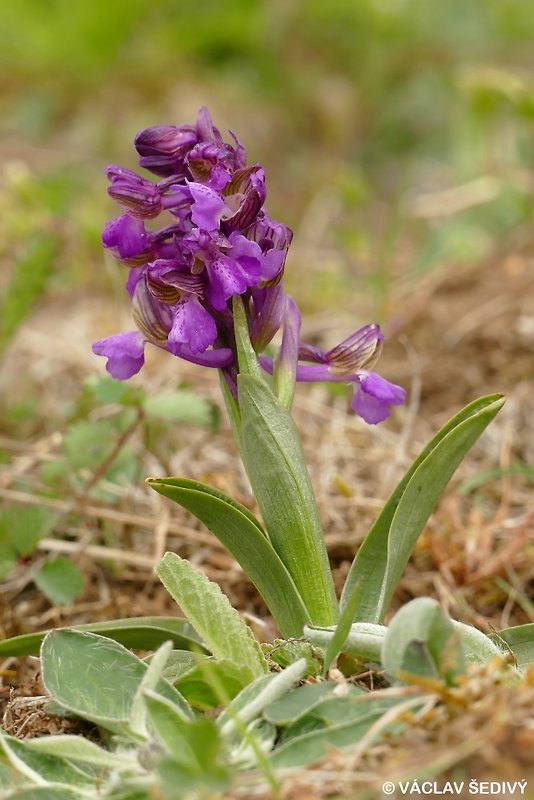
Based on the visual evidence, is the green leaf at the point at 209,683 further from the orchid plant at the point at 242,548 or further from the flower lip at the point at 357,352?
the flower lip at the point at 357,352

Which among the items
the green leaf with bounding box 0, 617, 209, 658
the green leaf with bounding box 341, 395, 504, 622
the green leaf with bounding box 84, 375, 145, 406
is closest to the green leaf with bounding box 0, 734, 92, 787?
the green leaf with bounding box 0, 617, 209, 658

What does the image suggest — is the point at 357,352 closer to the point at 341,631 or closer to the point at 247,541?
the point at 247,541

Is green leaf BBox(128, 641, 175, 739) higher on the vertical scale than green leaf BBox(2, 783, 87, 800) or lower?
higher

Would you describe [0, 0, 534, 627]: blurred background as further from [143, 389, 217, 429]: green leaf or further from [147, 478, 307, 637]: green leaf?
[147, 478, 307, 637]: green leaf

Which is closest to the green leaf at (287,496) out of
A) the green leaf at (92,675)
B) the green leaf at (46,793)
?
the green leaf at (92,675)

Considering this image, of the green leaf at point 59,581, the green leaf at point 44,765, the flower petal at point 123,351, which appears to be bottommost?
the green leaf at point 59,581

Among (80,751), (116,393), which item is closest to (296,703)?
(80,751)
